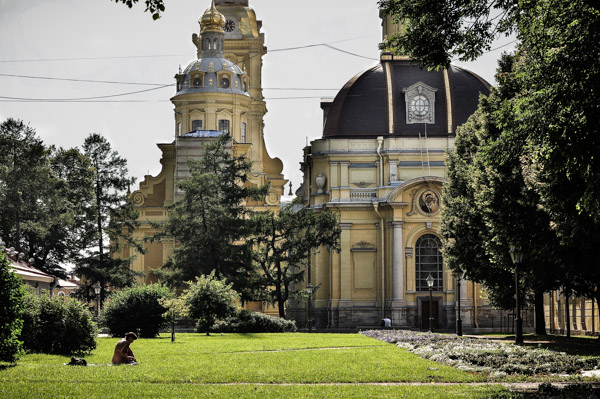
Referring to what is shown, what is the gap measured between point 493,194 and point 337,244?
31006 millimetres

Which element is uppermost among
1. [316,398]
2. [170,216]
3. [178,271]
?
[170,216]

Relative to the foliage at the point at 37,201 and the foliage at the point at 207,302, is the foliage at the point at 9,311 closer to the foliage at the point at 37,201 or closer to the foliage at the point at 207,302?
the foliage at the point at 207,302

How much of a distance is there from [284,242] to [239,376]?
41128mm

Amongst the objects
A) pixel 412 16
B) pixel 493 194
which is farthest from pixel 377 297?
pixel 412 16

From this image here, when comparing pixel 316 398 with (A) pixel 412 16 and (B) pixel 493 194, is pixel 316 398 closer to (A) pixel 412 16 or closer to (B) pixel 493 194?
(A) pixel 412 16

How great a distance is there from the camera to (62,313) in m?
28.5

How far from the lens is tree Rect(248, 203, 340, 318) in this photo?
200 ft

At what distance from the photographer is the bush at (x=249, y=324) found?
50.0m

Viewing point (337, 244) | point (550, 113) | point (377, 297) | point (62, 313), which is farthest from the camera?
point (377, 297)

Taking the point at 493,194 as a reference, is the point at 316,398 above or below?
below

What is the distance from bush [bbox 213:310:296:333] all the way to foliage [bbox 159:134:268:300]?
6888 mm

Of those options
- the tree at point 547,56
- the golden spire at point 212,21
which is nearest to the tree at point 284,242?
the golden spire at point 212,21

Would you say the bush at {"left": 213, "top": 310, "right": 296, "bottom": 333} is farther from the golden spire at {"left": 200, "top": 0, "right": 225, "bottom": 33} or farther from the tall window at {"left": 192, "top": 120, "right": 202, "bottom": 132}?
the golden spire at {"left": 200, "top": 0, "right": 225, "bottom": 33}

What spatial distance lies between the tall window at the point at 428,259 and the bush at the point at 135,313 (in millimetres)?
29490
